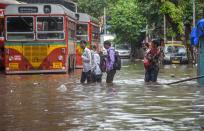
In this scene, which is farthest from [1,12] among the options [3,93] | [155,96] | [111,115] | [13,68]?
[111,115]

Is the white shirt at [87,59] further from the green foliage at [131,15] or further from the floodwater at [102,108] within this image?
the green foliage at [131,15]

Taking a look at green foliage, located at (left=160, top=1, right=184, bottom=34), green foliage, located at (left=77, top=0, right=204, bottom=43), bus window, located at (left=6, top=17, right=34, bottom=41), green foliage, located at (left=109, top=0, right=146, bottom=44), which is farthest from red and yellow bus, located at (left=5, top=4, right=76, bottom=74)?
green foliage, located at (left=109, top=0, right=146, bottom=44)

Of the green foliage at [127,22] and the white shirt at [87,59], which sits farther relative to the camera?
the green foliage at [127,22]

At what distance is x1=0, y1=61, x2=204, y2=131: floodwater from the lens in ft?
36.6

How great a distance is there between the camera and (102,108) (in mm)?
14195

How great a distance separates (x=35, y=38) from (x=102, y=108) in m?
16.7

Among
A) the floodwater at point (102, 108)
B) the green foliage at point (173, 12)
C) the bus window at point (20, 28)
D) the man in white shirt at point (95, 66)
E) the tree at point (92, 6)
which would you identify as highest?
the tree at point (92, 6)

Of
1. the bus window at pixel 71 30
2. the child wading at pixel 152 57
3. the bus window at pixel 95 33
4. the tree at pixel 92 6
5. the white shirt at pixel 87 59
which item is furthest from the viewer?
the tree at pixel 92 6

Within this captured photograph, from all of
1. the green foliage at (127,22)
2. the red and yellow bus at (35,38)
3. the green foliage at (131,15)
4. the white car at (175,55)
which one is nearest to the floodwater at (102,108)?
the red and yellow bus at (35,38)

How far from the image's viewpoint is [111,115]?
12695 millimetres

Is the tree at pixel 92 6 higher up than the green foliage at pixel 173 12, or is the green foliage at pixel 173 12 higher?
the tree at pixel 92 6

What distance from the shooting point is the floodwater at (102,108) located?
36.6 feet

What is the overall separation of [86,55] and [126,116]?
10616 millimetres

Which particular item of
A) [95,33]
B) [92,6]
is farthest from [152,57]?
[92,6]
